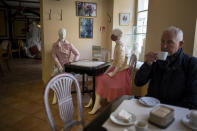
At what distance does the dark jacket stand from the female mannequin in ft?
3.19

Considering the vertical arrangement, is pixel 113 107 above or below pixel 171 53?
below

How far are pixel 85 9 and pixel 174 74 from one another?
3.11m

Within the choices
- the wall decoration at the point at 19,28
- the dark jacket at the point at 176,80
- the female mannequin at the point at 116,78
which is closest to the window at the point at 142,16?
the female mannequin at the point at 116,78

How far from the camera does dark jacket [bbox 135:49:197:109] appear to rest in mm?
1300

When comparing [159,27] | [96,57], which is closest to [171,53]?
[159,27]

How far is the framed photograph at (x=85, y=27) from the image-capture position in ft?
12.9

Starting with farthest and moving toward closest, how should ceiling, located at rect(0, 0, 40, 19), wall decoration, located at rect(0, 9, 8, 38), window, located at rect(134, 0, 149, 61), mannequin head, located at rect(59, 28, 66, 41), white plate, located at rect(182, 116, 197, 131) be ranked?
wall decoration, located at rect(0, 9, 8, 38), ceiling, located at rect(0, 0, 40, 19), window, located at rect(134, 0, 149, 61), mannequin head, located at rect(59, 28, 66, 41), white plate, located at rect(182, 116, 197, 131)

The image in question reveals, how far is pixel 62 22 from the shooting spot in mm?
3779

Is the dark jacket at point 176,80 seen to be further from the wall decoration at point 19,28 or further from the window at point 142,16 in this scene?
the wall decoration at point 19,28

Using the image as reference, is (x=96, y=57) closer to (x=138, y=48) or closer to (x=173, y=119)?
(x=138, y=48)

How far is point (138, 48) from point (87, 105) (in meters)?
1.60

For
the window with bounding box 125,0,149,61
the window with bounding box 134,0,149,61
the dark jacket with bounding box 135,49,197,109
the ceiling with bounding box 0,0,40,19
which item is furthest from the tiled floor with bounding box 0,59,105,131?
the ceiling with bounding box 0,0,40,19

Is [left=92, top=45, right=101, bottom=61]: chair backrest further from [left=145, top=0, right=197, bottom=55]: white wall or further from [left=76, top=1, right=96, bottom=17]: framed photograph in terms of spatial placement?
[left=76, top=1, right=96, bottom=17]: framed photograph

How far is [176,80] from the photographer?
4.37 ft
